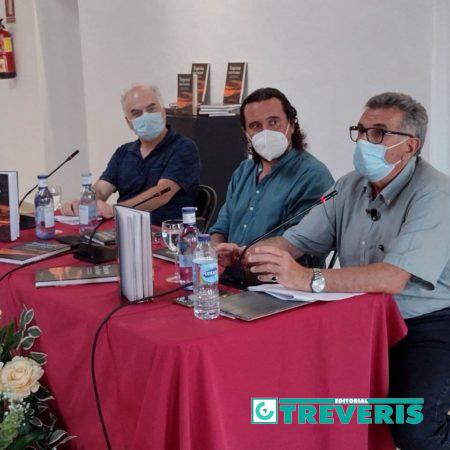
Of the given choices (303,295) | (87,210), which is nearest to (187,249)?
(303,295)

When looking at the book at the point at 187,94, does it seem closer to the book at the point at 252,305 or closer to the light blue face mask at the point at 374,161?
the light blue face mask at the point at 374,161

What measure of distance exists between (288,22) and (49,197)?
2.24 m

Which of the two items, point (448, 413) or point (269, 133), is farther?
point (269, 133)

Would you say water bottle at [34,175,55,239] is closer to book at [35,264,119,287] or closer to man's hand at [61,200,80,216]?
man's hand at [61,200,80,216]

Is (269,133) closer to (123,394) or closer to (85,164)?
(123,394)

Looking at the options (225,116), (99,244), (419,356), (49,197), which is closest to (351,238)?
(419,356)

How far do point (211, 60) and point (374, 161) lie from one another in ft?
10.4

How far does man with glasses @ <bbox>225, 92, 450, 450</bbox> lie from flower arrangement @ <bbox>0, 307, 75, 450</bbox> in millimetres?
648

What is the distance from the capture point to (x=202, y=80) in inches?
200

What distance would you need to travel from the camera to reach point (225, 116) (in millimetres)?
4770

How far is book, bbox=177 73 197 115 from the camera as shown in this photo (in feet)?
16.1

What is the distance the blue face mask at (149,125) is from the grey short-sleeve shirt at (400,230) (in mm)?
1182

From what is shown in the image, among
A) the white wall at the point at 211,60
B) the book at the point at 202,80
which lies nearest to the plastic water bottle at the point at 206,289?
the white wall at the point at 211,60

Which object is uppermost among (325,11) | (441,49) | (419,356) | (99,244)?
(325,11)
